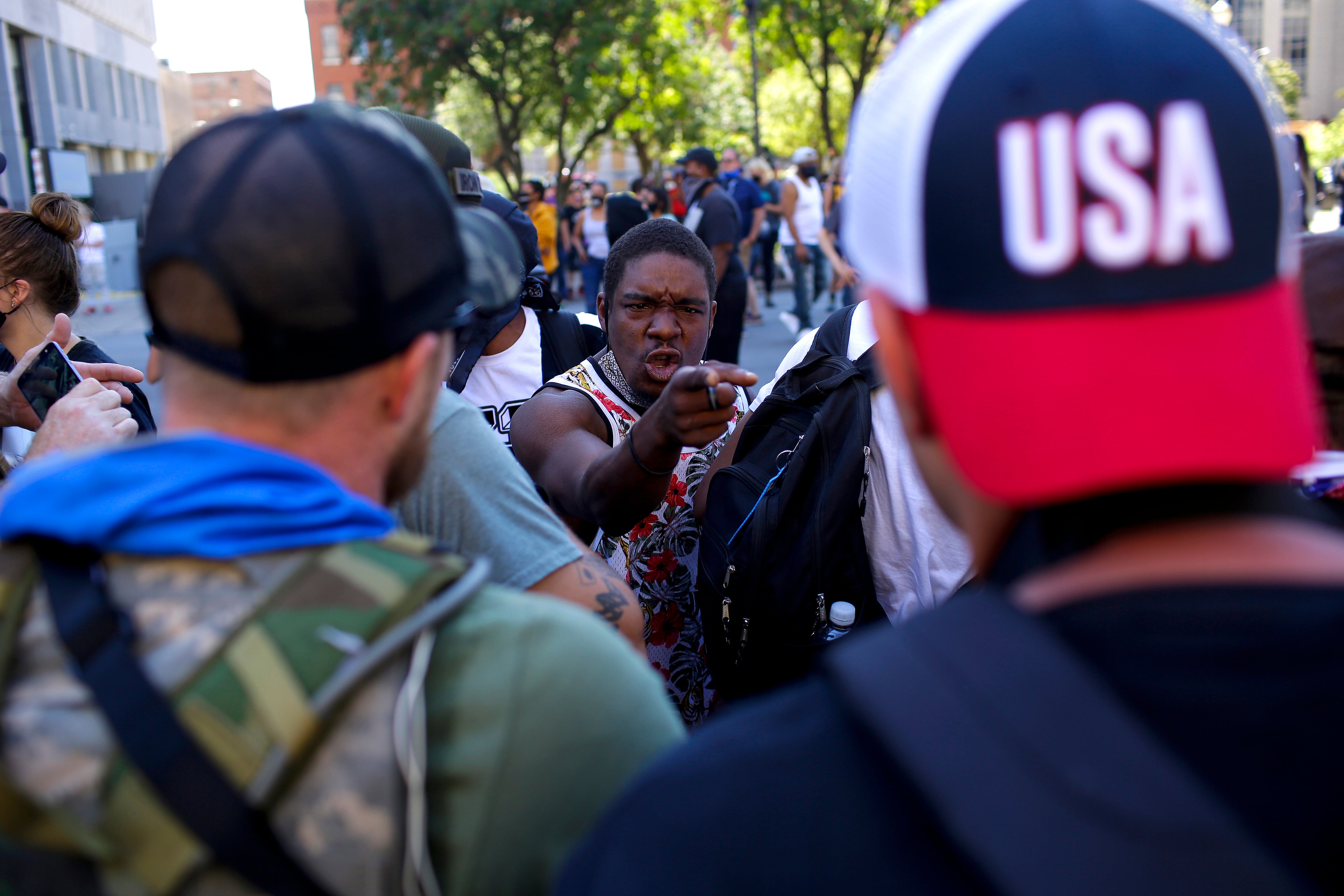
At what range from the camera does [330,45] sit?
208 ft

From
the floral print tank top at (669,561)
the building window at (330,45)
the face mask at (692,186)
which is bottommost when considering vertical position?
the floral print tank top at (669,561)

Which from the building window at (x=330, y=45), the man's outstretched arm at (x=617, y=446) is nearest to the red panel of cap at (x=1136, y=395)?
the man's outstretched arm at (x=617, y=446)

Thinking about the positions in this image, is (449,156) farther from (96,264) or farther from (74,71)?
(74,71)

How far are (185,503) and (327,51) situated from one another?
70365mm

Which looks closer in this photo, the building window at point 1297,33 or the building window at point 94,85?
the building window at point 94,85

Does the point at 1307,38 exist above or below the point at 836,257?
above

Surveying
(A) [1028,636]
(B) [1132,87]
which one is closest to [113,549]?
(A) [1028,636]

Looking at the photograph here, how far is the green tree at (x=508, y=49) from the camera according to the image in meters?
24.7

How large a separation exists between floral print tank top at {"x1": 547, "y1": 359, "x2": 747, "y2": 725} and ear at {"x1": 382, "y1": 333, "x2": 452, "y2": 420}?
62.2 inches

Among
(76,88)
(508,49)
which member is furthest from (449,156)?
(76,88)

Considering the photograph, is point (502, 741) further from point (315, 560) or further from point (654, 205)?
point (654, 205)

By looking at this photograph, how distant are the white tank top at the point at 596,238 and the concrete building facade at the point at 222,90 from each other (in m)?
67.2

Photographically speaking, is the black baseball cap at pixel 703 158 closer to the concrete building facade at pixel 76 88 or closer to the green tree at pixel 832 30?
the green tree at pixel 832 30

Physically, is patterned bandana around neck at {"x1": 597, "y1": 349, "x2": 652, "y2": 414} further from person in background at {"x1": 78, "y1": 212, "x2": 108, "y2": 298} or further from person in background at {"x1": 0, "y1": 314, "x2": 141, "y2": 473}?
person in background at {"x1": 78, "y1": 212, "x2": 108, "y2": 298}
